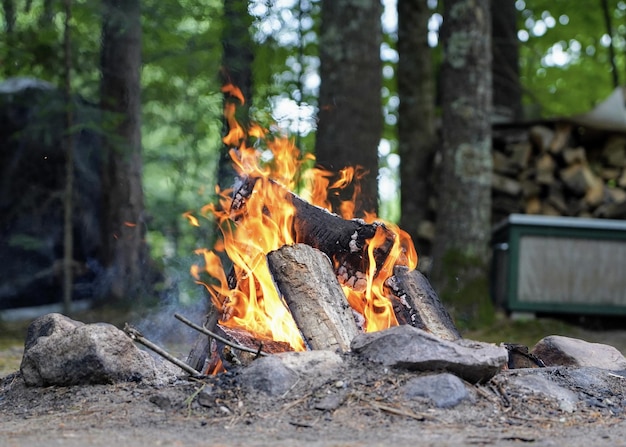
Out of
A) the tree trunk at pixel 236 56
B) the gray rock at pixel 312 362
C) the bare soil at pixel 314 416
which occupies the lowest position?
the bare soil at pixel 314 416

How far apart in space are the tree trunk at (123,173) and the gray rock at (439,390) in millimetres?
8133

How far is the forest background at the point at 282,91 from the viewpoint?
9727mm

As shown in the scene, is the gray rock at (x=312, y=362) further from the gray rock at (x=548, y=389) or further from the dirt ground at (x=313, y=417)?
the gray rock at (x=548, y=389)

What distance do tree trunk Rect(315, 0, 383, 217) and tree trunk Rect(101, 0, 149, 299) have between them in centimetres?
356

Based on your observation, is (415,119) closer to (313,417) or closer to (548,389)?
(548,389)

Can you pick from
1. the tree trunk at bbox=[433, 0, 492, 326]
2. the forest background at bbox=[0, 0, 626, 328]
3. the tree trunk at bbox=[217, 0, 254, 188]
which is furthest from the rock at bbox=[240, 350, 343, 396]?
the tree trunk at bbox=[217, 0, 254, 188]

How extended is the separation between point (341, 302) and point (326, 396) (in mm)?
939

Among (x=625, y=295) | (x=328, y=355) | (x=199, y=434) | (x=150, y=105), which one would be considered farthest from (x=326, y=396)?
(x=150, y=105)

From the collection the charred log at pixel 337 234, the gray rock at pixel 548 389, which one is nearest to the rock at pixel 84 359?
the charred log at pixel 337 234

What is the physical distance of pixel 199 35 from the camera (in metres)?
13.2

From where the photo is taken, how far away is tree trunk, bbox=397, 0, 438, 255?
12250 mm

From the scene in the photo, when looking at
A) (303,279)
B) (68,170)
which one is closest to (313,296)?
(303,279)

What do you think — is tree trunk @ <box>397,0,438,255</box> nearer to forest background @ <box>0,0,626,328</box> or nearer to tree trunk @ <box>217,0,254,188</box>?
forest background @ <box>0,0,626,328</box>

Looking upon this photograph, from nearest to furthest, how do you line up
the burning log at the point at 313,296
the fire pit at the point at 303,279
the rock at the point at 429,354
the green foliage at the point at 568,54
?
the rock at the point at 429,354
the burning log at the point at 313,296
the fire pit at the point at 303,279
the green foliage at the point at 568,54
